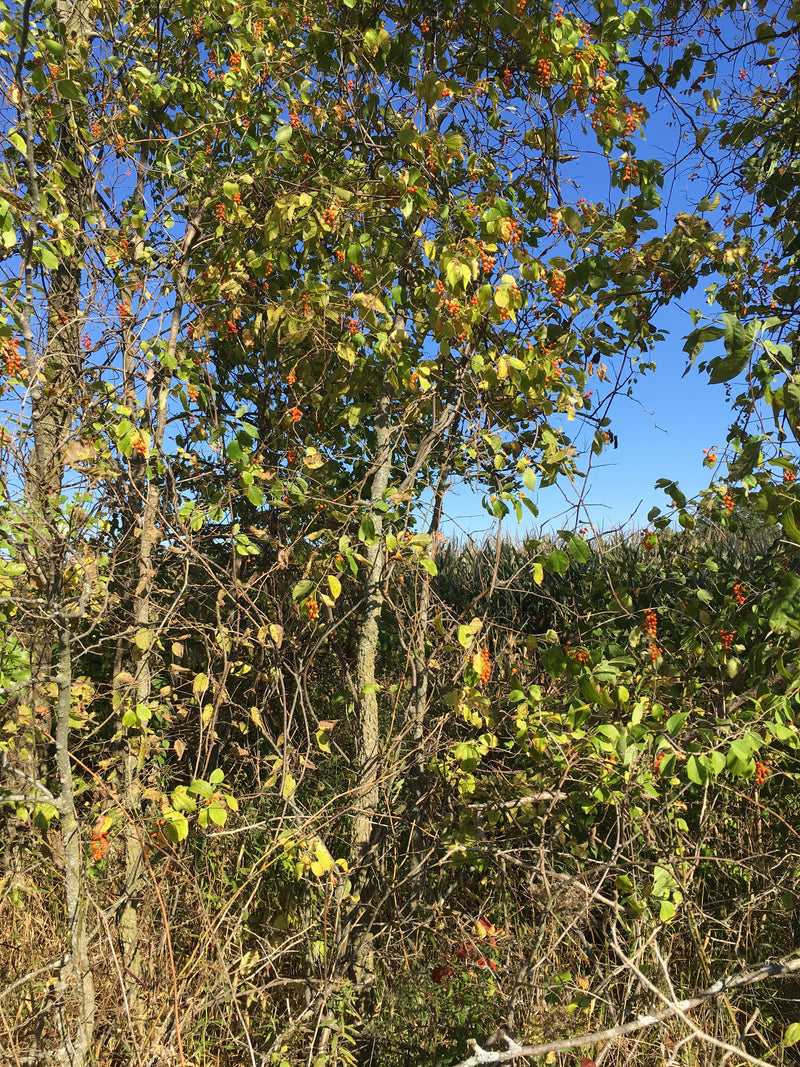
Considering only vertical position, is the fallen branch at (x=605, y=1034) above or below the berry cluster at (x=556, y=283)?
below

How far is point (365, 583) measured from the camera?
3.12m

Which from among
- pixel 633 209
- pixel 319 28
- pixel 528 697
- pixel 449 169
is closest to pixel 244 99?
pixel 319 28

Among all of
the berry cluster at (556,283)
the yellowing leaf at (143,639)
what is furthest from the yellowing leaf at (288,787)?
the berry cluster at (556,283)

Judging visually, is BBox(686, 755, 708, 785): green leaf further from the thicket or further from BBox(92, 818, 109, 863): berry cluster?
BBox(92, 818, 109, 863): berry cluster

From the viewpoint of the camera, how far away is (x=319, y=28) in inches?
117

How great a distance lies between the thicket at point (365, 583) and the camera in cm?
239

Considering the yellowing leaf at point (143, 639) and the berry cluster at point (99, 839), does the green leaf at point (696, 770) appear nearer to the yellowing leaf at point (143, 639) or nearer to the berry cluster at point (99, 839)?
the berry cluster at point (99, 839)

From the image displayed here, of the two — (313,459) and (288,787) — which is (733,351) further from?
(288,787)

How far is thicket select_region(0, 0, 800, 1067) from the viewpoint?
2.39 meters

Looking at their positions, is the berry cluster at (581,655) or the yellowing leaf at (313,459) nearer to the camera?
the berry cluster at (581,655)

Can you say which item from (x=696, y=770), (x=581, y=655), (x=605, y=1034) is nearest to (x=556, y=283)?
(x=581, y=655)

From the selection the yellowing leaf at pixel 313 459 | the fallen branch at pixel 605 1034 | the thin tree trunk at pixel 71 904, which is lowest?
the fallen branch at pixel 605 1034

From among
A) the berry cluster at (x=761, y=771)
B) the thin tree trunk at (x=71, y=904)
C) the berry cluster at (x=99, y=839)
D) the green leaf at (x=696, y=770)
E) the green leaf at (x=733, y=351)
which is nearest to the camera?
the green leaf at (x=733, y=351)

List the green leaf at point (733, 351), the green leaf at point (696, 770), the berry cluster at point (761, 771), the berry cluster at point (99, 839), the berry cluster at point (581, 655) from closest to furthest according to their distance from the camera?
the green leaf at point (733, 351) < the green leaf at point (696, 770) < the berry cluster at point (99, 839) < the berry cluster at point (581, 655) < the berry cluster at point (761, 771)
